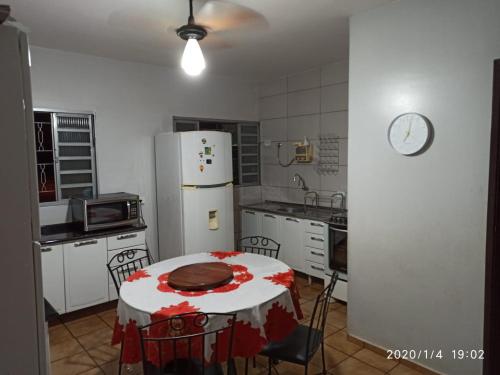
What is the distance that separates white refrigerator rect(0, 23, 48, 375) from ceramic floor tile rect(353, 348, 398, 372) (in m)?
2.30

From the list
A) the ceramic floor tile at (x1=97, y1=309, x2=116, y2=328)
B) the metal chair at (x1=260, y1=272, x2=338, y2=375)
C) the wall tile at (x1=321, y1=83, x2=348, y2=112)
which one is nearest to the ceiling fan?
the wall tile at (x1=321, y1=83, x2=348, y2=112)

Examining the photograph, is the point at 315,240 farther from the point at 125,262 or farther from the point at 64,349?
the point at 64,349

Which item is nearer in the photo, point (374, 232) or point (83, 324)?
point (374, 232)

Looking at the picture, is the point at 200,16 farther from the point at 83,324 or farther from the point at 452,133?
the point at 83,324

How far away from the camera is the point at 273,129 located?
5.12m

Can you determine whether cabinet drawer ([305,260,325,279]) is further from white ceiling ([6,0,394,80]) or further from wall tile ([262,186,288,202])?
white ceiling ([6,0,394,80])

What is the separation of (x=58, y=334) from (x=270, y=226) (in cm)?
251

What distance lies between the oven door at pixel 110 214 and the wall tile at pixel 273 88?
2.55 m

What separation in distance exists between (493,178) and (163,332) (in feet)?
6.56

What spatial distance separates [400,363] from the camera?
2584mm

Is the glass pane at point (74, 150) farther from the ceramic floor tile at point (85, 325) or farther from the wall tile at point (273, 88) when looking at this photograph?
the wall tile at point (273, 88)

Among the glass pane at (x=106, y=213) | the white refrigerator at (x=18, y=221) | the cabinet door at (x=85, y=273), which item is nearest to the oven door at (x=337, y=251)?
the glass pane at (x=106, y=213)

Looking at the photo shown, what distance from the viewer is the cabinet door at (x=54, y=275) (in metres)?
3.13

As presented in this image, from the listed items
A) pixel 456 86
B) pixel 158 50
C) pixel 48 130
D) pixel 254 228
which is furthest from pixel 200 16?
pixel 254 228
